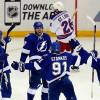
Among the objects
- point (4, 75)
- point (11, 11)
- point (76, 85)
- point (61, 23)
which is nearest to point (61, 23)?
point (61, 23)

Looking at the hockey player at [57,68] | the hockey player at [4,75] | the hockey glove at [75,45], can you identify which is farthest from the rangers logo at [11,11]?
the hockey player at [57,68]

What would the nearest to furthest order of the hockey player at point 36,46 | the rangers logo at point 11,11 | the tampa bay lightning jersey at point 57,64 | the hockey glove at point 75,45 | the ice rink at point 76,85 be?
1. the tampa bay lightning jersey at point 57,64
2. the hockey player at point 36,46
3. the ice rink at point 76,85
4. the hockey glove at point 75,45
5. the rangers logo at point 11,11

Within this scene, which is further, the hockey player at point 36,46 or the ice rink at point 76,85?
the ice rink at point 76,85

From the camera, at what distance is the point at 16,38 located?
34.8ft

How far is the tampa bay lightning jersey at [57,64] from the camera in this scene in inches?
182

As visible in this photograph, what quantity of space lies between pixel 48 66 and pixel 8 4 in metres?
5.91

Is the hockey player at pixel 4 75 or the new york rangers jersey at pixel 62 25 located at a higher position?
the new york rangers jersey at pixel 62 25

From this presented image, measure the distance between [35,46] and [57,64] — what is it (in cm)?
73

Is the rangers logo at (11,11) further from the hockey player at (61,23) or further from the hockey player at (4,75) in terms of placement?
the hockey player at (4,75)

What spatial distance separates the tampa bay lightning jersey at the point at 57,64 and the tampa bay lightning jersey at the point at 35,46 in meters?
0.57

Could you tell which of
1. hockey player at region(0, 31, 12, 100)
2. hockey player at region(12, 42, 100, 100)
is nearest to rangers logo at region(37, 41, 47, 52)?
hockey player at region(0, 31, 12, 100)

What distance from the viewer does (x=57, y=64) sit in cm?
462

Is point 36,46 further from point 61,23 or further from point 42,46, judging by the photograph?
point 61,23

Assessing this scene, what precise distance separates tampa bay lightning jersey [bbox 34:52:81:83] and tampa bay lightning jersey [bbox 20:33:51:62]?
1.87 feet
